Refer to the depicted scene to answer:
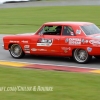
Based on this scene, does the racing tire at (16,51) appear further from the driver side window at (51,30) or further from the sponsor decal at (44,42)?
the driver side window at (51,30)

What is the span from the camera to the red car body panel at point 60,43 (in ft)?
39.4

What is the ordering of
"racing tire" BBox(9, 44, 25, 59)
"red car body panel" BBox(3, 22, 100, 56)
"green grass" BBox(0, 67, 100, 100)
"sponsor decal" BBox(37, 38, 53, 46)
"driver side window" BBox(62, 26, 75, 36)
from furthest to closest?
1. "racing tire" BBox(9, 44, 25, 59)
2. "sponsor decal" BBox(37, 38, 53, 46)
3. "driver side window" BBox(62, 26, 75, 36)
4. "red car body panel" BBox(3, 22, 100, 56)
5. "green grass" BBox(0, 67, 100, 100)

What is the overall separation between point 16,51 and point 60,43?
7.31ft

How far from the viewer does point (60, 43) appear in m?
12.7

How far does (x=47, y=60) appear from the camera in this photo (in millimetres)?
13477

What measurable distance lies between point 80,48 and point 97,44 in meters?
0.73

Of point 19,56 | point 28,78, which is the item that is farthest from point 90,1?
point 28,78

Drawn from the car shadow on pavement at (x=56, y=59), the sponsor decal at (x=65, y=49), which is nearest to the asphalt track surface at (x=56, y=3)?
the car shadow on pavement at (x=56, y=59)

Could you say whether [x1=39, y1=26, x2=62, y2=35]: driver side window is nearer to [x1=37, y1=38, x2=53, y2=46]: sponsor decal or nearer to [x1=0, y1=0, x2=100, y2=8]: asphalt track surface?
[x1=37, y1=38, x2=53, y2=46]: sponsor decal

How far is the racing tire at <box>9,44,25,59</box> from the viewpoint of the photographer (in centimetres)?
1400

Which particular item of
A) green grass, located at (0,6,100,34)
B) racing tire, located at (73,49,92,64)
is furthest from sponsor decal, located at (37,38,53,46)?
green grass, located at (0,6,100,34)

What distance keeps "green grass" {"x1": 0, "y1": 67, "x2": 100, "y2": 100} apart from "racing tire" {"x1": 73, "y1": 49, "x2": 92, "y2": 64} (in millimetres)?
2587

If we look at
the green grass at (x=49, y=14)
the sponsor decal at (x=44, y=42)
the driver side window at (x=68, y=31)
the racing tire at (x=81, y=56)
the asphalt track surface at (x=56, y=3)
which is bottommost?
Answer: the racing tire at (x=81, y=56)

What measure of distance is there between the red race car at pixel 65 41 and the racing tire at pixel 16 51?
1.1 inches
